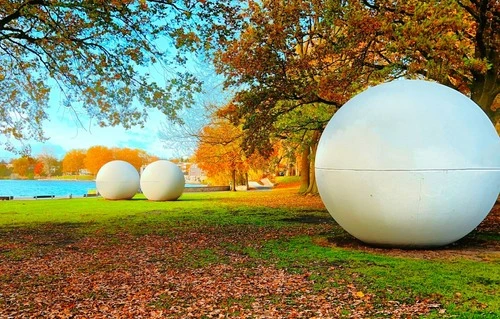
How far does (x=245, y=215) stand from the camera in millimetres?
17016

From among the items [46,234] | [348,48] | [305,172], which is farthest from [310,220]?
[305,172]

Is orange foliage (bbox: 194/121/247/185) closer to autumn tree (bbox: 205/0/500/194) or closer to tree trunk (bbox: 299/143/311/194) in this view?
tree trunk (bbox: 299/143/311/194)

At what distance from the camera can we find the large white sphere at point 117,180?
26.3m

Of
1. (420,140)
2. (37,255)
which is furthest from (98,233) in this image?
(420,140)

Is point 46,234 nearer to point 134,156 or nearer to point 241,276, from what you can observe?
point 241,276

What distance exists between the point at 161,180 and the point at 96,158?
107 ft

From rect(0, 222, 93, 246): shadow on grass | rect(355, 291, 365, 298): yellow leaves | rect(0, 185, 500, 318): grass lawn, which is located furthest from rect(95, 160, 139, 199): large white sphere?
rect(355, 291, 365, 298): yellow leaves

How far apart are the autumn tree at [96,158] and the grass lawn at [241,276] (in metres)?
43.4

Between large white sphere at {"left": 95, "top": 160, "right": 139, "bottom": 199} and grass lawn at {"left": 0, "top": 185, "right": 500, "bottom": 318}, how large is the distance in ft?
45.3

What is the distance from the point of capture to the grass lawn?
551 centimetres

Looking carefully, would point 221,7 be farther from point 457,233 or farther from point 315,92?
point 457,233

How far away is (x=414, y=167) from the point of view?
26.3ft

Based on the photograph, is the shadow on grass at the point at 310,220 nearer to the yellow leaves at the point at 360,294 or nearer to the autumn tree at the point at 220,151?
the yellow leaves at the point at 360,294

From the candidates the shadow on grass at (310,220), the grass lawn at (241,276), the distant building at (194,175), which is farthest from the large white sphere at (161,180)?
the distant building at (194,175)
